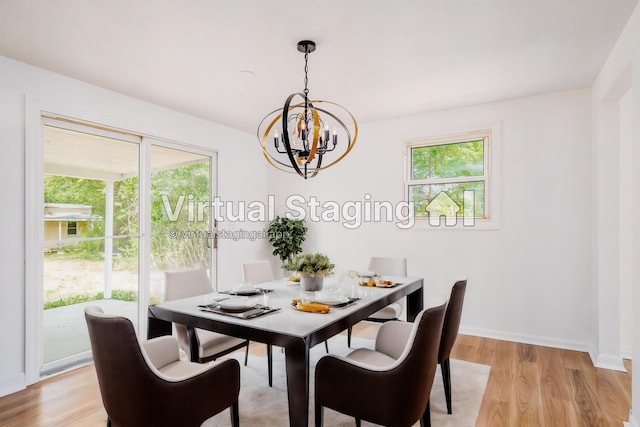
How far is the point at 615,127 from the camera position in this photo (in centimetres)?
314

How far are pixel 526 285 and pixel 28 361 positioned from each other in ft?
14.9

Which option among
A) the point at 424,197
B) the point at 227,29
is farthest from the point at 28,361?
the point at 424,197

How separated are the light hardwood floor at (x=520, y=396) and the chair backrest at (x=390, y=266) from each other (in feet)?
3.05

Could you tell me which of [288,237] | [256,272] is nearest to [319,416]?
Answer: [256,272]

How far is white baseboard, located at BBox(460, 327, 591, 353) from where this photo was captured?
3.58 meters

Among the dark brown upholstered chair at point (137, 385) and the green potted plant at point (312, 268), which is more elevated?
the green potted plant at point (312, 268)

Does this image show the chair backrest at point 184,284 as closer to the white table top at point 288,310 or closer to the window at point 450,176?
the white table top at point 288,310

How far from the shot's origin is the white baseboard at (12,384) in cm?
271

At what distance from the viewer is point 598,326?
3.21m

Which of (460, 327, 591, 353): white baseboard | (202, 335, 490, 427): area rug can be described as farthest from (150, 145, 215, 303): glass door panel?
(460, 327, 591, 353): white baseboard

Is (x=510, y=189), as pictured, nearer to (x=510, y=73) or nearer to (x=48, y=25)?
Answer: (x=510, y=73)

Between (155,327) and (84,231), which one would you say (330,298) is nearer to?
(155,327)

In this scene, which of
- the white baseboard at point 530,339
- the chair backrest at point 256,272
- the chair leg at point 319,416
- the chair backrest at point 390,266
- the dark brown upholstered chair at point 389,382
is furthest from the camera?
the chair backrest at point 390,266

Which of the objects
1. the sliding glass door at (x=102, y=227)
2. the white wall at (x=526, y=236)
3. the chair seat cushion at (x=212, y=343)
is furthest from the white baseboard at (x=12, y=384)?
the white wall at (x=526, y=236)
